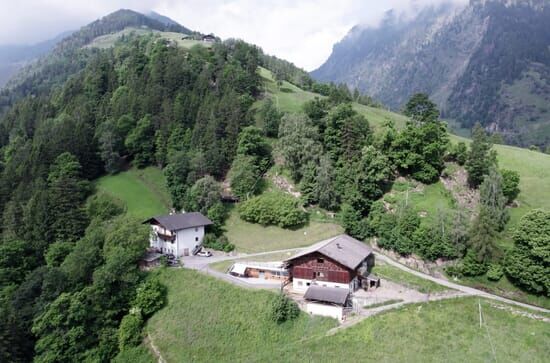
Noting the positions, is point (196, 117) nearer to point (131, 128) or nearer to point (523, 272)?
point (131, 128)

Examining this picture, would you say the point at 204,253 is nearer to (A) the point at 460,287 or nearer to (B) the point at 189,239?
(B) the point at 189,239

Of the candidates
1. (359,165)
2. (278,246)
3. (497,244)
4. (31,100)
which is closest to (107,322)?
(278,246)

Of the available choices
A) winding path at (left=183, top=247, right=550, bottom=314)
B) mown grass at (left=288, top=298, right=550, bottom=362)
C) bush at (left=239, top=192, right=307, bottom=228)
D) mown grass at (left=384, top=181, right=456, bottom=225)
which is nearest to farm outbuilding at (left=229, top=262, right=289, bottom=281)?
winding path at (left=183, top=247, right=550, bottom=314)

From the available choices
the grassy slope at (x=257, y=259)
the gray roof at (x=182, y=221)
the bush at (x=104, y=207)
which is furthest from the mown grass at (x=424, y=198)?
the bush at (x=104, y=207)

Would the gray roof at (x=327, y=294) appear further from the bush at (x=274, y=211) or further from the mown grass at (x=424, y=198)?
the mown grass at (x=424, y=198)

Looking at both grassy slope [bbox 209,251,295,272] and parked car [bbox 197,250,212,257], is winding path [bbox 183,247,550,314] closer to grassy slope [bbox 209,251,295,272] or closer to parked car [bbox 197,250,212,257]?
grassy slope [bbox 209,251,295,272]
